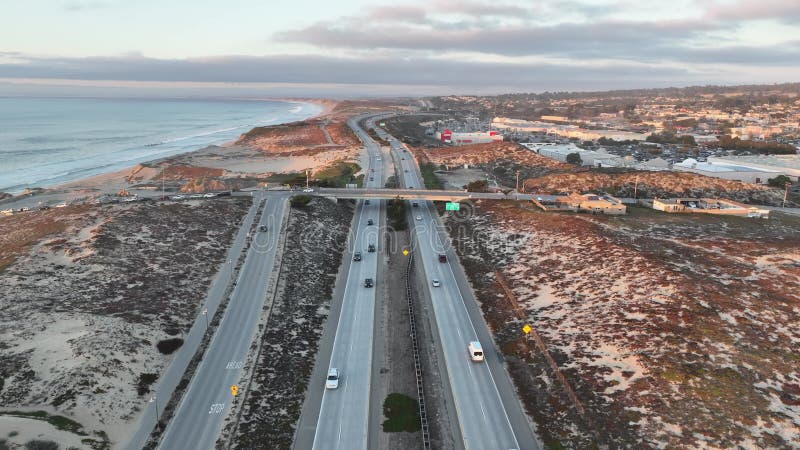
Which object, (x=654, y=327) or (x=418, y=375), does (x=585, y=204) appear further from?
(x=418, y=375)

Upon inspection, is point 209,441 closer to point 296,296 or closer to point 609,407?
point 296,296

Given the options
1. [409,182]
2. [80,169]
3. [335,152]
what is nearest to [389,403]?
[409,182]

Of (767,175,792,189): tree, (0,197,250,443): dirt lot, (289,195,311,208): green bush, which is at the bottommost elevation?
(0,197,250,443): dirt lot

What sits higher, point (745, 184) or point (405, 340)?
point (745, 184)

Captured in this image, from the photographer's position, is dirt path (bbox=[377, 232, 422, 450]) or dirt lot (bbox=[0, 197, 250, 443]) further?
dirt lot (bbox=[0, 197, 250, 443])

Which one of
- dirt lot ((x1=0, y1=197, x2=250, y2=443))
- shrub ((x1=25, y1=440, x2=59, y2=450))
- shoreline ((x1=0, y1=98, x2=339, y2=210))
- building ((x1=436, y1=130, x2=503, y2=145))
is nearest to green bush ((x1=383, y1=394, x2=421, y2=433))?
dirt lot ((x1=0, y1=197, x2=250, y2=443))

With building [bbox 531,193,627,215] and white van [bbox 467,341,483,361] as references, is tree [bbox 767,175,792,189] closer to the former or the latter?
building [bbox 531,193,627,215]
